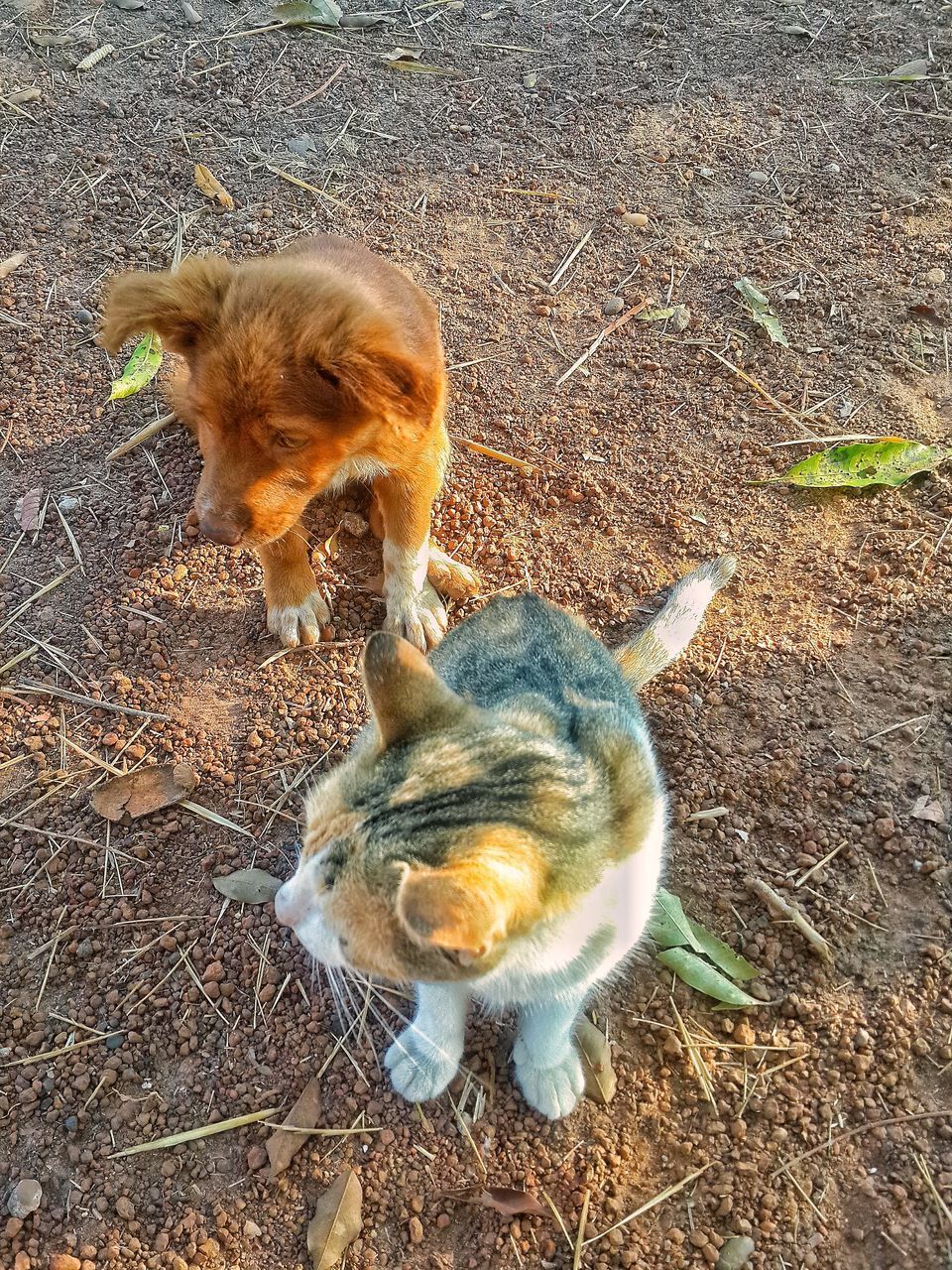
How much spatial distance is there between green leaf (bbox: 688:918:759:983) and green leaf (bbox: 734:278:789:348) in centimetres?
304

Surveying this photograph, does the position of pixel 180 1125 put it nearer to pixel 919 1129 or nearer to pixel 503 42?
pixel 919 1129

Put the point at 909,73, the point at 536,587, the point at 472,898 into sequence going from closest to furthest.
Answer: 1. the point at 472,898
2. the point at 536,587
3. the point at 909,73

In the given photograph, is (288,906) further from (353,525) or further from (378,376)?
(353,525)

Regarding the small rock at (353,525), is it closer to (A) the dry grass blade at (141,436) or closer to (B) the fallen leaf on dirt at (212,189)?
(A) the dry grass blade at (141,436)

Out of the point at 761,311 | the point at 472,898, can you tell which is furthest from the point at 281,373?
the point at 761,311

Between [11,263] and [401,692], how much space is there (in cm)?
393

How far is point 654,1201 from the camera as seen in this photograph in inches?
104

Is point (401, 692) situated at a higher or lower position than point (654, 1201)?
higher

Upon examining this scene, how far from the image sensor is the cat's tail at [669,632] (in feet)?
11.1

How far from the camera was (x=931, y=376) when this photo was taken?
451 centimetres

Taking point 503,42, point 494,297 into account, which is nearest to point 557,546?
point 494,297

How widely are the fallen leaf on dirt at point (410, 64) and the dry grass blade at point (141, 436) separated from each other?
3.10 meters

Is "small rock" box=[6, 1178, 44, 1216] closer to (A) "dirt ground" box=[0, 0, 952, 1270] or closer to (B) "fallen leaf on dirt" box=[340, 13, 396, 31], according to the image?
(A) "dirt ground" box=[0, 0, 952, 1270]

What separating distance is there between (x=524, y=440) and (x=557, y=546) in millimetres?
624
